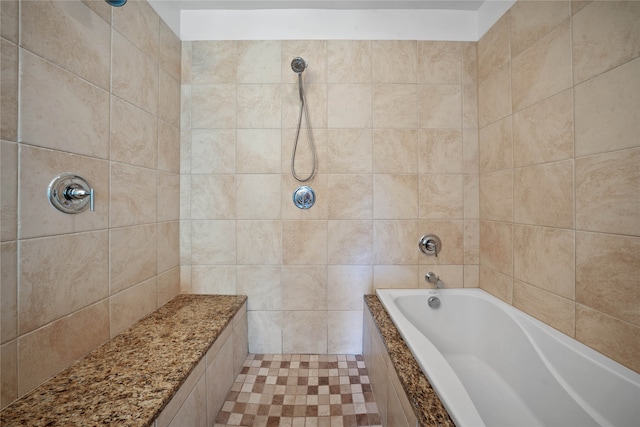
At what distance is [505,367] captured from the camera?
1.10 m

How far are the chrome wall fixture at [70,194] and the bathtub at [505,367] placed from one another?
4.28 ft

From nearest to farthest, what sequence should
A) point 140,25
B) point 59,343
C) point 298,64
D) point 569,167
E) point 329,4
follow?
point 59,343 < point 569,167 < point 140,25 < point 298,64 < point 329,4

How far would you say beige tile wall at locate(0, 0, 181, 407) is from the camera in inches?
26.2

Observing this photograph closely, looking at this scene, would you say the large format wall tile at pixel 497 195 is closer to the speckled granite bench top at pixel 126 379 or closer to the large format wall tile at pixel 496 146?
the large format wall tile at pixel 496 146

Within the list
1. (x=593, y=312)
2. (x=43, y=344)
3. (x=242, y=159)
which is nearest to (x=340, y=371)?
(x=593, y=312)

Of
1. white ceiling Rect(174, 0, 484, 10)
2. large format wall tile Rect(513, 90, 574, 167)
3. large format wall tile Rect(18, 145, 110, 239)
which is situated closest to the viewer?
large format wall tile Rect(18, 145, 110, 239)

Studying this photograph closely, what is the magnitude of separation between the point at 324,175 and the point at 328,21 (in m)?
0.94

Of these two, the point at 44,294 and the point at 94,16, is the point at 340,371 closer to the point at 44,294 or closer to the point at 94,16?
the point at 44,294

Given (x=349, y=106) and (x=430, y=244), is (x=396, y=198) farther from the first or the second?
(x=349, y=106)

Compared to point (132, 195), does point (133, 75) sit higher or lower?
higher

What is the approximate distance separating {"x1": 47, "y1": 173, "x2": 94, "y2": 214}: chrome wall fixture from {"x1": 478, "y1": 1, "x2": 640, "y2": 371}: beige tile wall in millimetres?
1826

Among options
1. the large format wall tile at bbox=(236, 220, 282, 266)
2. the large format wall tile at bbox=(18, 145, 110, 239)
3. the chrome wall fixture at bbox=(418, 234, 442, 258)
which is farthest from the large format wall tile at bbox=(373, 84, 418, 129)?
the large format wall tile at bbox=(18, 145, 110, 239)

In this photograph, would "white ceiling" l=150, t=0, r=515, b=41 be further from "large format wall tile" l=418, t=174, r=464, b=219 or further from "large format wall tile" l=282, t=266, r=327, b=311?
"large format wall tile" l=282, t=266, r=327, b=311

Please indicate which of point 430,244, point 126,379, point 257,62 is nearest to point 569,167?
point 430,244
